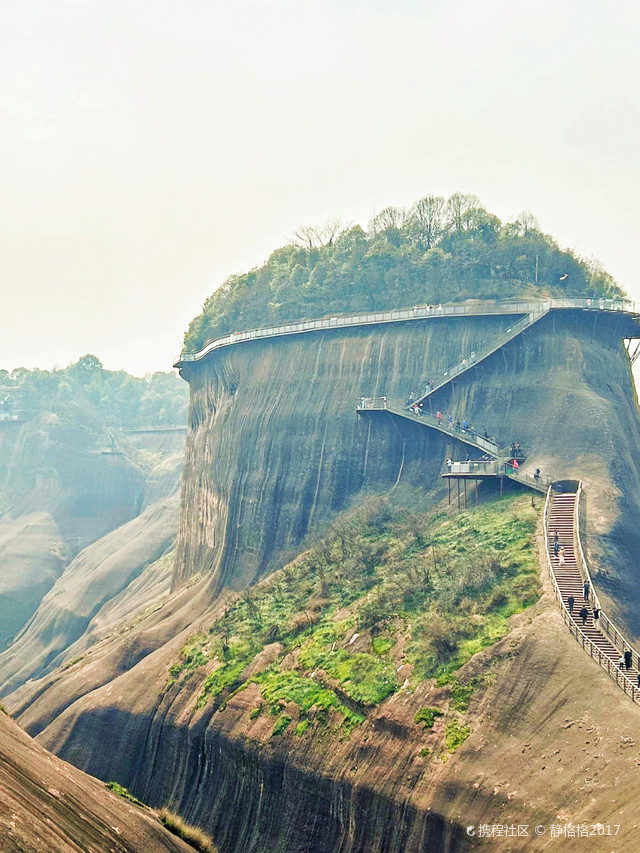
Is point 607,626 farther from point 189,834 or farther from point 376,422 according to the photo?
point 376,422

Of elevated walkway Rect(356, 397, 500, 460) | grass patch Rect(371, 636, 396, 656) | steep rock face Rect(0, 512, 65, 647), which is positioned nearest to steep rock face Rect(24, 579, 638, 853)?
grass patch Rect(371, 636, 396, 656)

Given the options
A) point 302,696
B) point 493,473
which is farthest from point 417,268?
point 302,696

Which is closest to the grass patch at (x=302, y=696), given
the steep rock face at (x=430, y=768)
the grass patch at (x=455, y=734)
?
the steep rock face at (x=430, y=768)

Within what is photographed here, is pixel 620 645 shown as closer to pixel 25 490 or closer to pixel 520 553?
pixel 520 553

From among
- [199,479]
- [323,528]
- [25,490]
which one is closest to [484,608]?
[323,528]

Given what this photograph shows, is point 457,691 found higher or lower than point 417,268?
lower

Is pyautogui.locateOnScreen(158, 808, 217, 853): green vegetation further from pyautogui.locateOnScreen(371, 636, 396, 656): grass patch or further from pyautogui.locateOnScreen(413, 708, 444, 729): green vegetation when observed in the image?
pyautogui.locateOnScreen(413, 708, 444, 729): green vegetation
